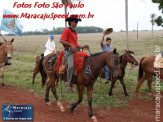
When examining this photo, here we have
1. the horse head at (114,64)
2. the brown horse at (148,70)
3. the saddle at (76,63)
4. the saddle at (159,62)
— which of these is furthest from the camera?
the brown horse at (148,70)

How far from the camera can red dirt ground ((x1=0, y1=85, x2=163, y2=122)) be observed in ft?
21.5

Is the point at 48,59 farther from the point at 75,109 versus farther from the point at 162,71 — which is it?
the point at 162,71

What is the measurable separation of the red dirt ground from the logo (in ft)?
0.67

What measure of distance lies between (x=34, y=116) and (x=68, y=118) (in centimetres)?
98

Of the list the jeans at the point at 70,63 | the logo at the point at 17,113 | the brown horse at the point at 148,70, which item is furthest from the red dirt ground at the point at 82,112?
the jeans at the point at 70,63

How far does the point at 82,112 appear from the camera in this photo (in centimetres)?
717

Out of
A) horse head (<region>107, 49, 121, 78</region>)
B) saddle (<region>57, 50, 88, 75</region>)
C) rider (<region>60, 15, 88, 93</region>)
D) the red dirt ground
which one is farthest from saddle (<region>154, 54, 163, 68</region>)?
rider (<region>60, 15, 88, 93</region>)

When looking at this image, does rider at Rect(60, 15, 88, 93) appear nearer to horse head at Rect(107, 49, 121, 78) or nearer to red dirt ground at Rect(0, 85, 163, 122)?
horse head at Rect(107, 49, 121, 78)

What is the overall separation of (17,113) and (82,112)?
1.98 metres

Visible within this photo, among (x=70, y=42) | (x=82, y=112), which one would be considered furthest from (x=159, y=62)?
(x=70, y=42)

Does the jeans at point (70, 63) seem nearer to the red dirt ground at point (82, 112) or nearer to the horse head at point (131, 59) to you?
the red dirt ground at point (82, 112)

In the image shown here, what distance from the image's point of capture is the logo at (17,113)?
6312mm

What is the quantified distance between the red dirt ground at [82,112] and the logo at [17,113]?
0.20 meters

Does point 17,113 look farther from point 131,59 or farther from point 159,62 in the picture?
point 159,62
